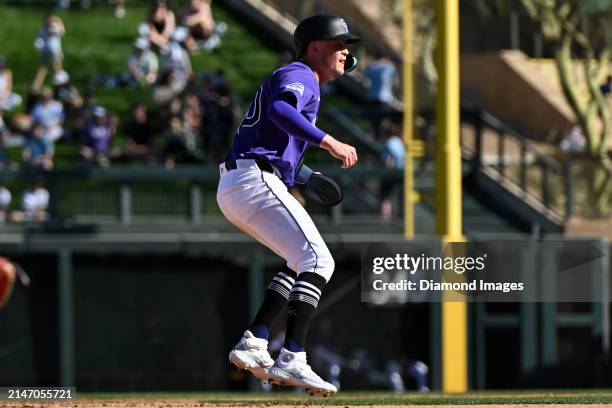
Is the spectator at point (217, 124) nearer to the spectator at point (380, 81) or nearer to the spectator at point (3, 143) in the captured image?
the spectator at point (3, 143)

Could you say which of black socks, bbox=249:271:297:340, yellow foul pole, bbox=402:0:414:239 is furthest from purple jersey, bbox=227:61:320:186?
yellow foul pole, bbox=402:0:414:239

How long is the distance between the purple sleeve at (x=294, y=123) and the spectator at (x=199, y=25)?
13876mm

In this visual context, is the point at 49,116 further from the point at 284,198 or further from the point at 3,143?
the point at 284,198

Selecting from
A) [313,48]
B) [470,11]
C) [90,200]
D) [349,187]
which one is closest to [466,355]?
[349,187]

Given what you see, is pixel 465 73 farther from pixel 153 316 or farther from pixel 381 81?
pixel 153 316

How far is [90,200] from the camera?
1711 cm

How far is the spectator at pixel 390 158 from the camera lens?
698 inches

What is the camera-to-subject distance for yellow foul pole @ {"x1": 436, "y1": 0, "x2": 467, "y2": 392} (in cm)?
1364

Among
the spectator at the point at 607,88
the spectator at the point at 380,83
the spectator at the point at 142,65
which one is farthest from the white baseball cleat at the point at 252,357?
the spectator at the point at 607,88

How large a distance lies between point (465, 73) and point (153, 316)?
11650 millimetres

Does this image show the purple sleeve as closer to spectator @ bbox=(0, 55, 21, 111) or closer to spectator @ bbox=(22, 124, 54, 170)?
spectator @ bbox=(22, 124, 54, 170)

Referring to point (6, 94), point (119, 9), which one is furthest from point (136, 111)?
point (119, 9)

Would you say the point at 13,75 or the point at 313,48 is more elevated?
the point at 13,75

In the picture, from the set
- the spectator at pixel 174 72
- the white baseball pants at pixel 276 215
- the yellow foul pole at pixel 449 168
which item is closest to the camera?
the white baseball pants at pixel 276 215
